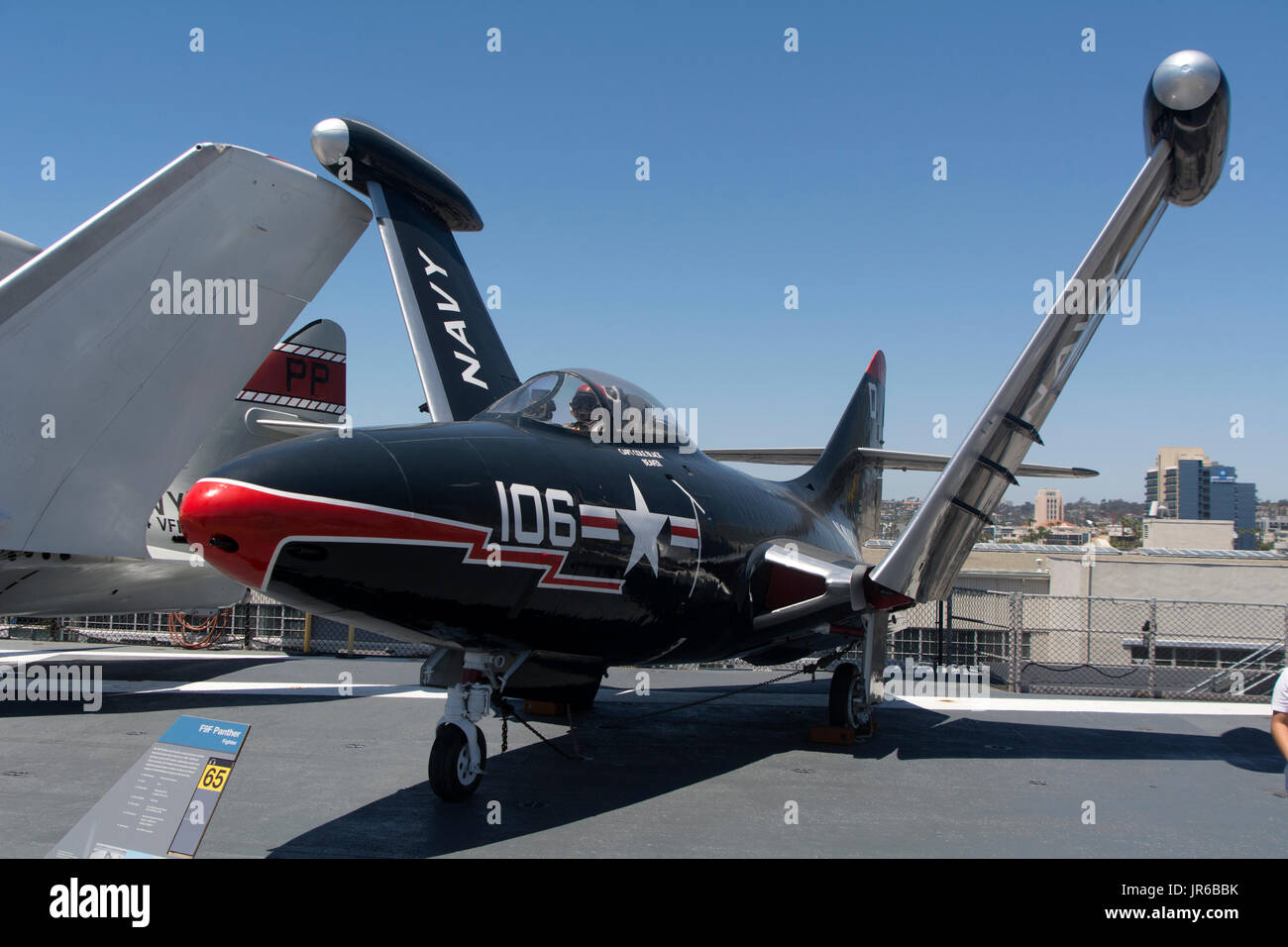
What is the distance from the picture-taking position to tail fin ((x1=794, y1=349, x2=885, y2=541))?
535 inches

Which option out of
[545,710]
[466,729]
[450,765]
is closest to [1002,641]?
[545,710]

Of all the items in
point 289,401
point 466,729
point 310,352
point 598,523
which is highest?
point 310,352

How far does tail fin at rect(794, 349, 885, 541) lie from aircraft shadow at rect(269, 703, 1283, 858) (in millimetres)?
3525

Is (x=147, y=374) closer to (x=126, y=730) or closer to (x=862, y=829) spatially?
(x=126, y=730)

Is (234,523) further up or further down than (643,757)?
further up

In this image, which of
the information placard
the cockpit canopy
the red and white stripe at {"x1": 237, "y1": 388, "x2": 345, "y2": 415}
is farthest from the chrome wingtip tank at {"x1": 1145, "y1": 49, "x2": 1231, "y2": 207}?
the red and white stripe at {"x1": 237, "y1": 388, "x2": 345, "y2": 415}

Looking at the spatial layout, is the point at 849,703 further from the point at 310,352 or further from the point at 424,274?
the point at 310,352

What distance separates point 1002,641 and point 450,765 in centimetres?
1657

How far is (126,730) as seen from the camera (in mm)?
9477

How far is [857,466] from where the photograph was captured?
14.6 meters

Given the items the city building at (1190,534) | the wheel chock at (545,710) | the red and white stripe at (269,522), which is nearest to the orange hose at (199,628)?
the wheel chock at (545,710)

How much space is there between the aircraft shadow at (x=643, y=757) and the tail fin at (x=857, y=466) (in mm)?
3525

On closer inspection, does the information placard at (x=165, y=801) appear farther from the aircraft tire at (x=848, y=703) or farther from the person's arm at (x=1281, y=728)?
the aircraft tire at (x=848, y=703)

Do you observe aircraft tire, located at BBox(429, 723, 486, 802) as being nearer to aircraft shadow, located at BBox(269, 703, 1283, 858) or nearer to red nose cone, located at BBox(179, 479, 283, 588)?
aircraft shadow, located at BBox(269, 703, 1283, 858)
